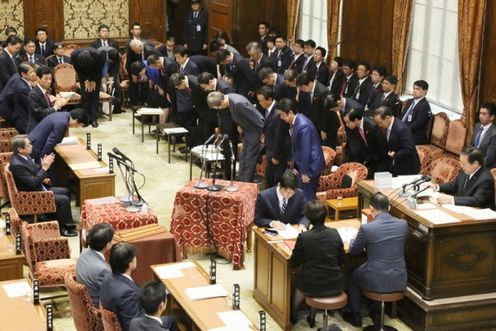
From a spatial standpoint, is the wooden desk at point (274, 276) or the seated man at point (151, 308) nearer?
the seated man at point (151, 308)

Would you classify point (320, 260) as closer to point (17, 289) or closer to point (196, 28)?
point (17, 289)

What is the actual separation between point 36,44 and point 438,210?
10.5 metres

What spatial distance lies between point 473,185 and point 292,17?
8.89 meters

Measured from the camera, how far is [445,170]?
32.0 feet

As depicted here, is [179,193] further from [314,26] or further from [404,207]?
[314,26]

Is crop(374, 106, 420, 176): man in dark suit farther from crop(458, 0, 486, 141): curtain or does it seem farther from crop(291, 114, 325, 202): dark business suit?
crop(458, 0, 486, 141): curtain

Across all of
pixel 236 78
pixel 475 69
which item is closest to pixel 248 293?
pixel 475 69

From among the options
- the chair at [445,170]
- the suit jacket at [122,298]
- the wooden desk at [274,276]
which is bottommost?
the wooden desk at [274,276]

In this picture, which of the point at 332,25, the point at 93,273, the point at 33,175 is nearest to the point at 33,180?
the point at 33,175

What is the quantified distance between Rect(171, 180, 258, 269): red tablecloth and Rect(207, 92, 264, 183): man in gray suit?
1421mm

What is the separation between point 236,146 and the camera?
11.9 meters

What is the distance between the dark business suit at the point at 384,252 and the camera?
7.62 m

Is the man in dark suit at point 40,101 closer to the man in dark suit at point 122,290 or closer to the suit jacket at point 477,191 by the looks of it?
the man in dark suit at point 122,290

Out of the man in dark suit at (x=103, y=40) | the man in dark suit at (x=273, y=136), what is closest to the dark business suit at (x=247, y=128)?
the man in dark suit at (x=273, y=136)
